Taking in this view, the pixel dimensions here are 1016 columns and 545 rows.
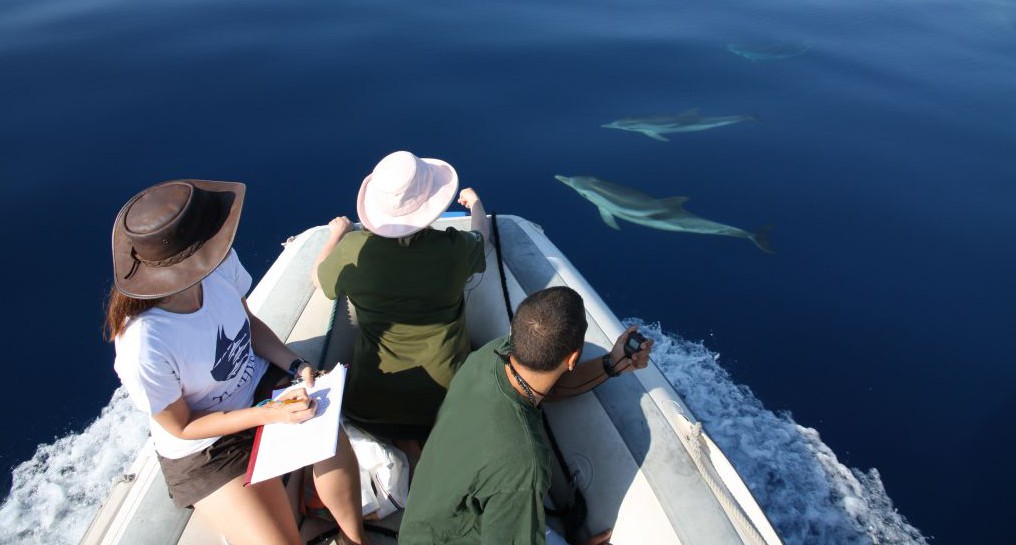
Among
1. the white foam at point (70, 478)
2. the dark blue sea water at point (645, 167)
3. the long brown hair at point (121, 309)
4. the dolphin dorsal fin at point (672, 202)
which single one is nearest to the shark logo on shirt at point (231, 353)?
the long brown hair at point (121, 309)

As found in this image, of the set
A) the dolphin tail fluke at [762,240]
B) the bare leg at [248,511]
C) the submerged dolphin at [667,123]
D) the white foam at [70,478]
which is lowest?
the white foam at [70,478]

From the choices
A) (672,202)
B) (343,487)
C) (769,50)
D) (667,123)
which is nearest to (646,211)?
(672,202)

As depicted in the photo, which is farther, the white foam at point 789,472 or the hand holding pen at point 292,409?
the white foam at point 789,472

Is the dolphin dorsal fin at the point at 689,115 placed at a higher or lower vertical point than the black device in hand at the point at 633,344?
lower

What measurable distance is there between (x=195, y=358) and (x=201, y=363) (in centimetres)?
4

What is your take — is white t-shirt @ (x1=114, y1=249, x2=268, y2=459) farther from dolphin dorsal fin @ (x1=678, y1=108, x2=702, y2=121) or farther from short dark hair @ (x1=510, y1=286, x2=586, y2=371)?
dolphin dorsal fin @ (x1=678, y1=108, x2=702, y2=121)

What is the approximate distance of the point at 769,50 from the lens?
8.62 m

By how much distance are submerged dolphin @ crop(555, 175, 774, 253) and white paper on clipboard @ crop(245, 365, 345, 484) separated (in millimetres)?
3905

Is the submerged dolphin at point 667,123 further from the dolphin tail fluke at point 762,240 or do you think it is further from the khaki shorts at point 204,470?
the khaki shorts at point 204,470

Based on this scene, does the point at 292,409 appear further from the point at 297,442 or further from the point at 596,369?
the point at 596,369

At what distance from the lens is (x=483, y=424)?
1.81 metres

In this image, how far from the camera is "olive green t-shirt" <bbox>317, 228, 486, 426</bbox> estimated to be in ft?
7.96

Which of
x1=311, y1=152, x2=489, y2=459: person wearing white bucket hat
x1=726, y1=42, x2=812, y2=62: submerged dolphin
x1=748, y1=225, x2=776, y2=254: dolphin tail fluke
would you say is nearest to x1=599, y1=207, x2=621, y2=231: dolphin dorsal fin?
x1=748, y1=225, x2=776, y2=254: dolphin tail fluke

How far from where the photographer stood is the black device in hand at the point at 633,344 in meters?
2.48
